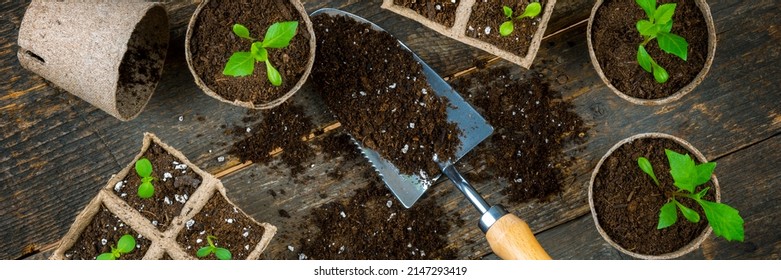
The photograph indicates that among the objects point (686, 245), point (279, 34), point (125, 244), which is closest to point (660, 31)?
point (686, 245)

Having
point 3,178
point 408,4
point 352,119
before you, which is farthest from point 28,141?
point 408,4

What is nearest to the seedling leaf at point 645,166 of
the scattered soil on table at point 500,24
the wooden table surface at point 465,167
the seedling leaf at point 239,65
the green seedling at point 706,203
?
the green seedling at point 706,203

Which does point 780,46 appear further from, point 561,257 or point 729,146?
point 561,257

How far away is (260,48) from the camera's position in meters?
1.60

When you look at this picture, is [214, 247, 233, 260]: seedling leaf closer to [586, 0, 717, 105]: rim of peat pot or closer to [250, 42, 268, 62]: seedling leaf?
[250, 42, 268, 62]: seedling leaf

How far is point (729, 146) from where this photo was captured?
1.98 metres

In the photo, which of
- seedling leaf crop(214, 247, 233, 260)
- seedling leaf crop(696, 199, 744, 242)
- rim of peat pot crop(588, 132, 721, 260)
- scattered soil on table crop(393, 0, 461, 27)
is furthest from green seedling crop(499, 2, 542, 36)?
seedling leaf crop(214, 247, 233, 260)

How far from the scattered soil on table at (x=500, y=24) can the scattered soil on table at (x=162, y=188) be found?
881 millimetres

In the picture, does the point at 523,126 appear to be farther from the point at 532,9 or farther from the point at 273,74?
the point at 273,74

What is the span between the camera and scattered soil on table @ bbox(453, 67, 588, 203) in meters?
1.95

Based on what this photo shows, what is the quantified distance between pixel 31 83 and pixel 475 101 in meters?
1.36

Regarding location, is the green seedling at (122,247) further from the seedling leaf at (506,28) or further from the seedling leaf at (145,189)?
the seedling leaf at (506,28)

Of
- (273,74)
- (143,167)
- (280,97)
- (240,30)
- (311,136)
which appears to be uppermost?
(240,30)

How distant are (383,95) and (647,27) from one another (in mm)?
752
